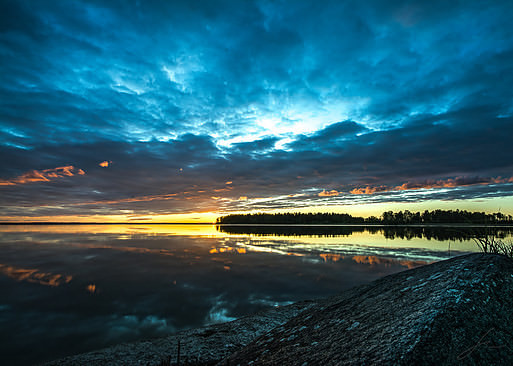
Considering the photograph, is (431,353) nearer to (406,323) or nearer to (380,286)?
(406,323)

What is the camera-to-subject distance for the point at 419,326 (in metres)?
2.25

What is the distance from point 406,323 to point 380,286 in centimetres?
184

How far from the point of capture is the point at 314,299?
31.4ft

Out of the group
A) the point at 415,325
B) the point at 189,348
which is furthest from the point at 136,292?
the point at 415,325

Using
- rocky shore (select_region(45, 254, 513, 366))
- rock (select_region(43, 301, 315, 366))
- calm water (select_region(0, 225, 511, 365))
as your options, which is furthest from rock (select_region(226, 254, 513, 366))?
calm water (select_region(0, 225, 511, 365))

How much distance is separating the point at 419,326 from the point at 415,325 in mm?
39

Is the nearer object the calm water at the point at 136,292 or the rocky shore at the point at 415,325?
the rocky shore at the point at 415,325

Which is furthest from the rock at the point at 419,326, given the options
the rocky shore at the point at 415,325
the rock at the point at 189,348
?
the rock at the point at 189,348

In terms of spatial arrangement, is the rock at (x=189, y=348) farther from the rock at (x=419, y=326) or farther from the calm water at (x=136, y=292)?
the rock at (x=419, y=326)

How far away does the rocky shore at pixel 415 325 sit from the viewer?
6.69ft

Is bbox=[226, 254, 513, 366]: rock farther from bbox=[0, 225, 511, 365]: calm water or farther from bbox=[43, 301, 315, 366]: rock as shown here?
bbox=[0, 225, 511, 365]: calm water

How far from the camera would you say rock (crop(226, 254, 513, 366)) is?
2033 mm

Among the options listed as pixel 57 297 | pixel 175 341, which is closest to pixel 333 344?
pixel 175 341

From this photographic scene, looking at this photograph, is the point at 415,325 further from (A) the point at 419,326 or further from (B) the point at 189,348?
(B) the point at 189,348
